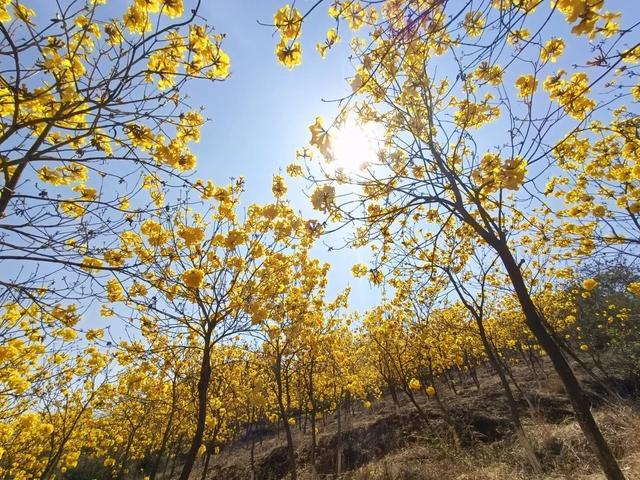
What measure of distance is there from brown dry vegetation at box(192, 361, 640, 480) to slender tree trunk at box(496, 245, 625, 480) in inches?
118

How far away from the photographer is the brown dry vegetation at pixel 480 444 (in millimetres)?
6555

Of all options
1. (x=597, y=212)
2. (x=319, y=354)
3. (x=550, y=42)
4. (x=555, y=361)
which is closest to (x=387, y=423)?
(x=319, y=354)

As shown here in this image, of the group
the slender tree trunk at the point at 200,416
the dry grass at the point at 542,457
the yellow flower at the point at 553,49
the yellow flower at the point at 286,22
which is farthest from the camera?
the dry grass at the point at 542,457

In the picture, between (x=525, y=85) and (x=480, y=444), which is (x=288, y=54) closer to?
(x=525, y=85)

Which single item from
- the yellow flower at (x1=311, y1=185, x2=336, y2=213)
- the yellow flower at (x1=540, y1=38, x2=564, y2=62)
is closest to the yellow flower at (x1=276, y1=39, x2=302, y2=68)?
the yellow flower at (x1=311, y1=185, x2=336, y2=213)

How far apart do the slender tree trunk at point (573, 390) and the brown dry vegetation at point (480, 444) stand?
301 centimetres

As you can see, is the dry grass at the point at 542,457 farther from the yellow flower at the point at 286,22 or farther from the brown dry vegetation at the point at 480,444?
the yellow flower at the point at 286,22

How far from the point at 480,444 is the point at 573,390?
9.36 metres

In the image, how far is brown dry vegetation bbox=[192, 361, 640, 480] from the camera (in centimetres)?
655

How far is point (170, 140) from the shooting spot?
9.82 ft

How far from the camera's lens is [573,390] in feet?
9.90

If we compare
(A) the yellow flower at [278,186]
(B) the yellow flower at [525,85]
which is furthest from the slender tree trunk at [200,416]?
(B) the yellow flower at [525,85]

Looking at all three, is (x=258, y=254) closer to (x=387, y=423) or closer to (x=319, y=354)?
(x=319, y=354)

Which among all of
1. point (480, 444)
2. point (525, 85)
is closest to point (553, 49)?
point (525, 85)
